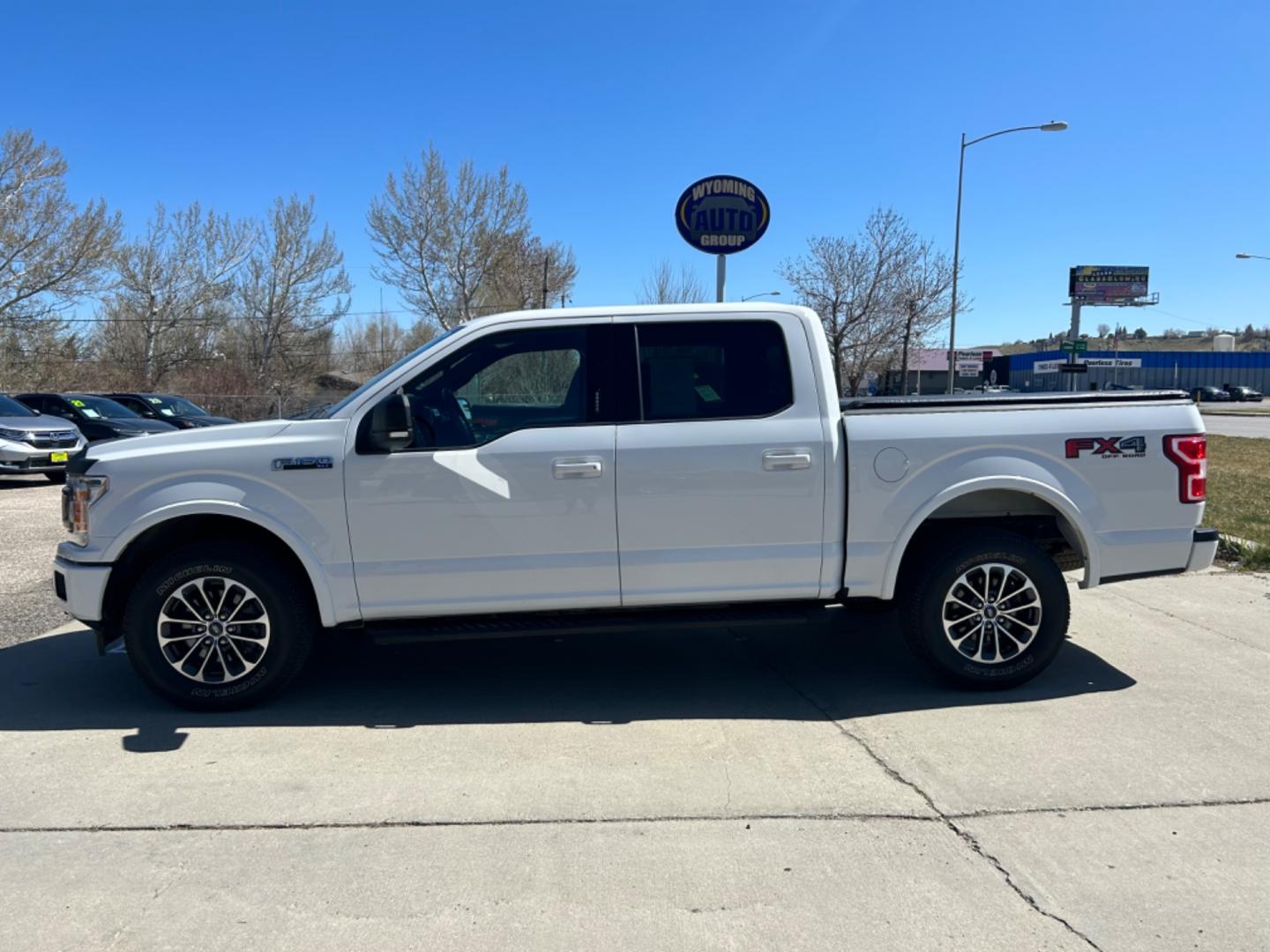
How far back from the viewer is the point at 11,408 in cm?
1612

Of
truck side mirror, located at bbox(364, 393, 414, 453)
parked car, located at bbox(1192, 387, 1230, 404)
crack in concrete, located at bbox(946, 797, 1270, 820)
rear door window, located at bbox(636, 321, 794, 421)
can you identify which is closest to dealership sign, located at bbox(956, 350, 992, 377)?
parked car, located at bbox(1192, 387, 1230, 404)

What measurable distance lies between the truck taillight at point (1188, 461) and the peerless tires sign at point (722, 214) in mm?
6123

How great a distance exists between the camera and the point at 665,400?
4.85 metres

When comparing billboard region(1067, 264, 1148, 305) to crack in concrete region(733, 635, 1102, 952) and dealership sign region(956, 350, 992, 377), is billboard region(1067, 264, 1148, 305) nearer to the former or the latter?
dealership sign region(956, 350, 992, 377)

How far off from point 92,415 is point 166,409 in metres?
2.59

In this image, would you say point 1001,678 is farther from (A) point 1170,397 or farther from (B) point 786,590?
(A) point 1170,397

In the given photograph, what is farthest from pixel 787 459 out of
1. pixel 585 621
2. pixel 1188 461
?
pixel 1188 461

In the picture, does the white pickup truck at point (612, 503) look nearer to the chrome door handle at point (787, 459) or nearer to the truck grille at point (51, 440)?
the chrome door handle at point (787, 459)

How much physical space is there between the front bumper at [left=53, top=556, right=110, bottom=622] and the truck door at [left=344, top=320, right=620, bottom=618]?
129 centimetres

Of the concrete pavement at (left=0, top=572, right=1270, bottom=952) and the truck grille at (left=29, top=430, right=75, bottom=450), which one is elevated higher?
the truck grille at (left=29, top=430, right=75, bottom=450)

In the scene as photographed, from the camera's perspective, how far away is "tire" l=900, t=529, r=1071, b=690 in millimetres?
4918

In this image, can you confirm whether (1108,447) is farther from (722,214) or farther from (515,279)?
(515,279)

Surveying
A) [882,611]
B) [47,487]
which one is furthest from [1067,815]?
[47,487]

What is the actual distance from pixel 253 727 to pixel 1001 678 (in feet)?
13.0
